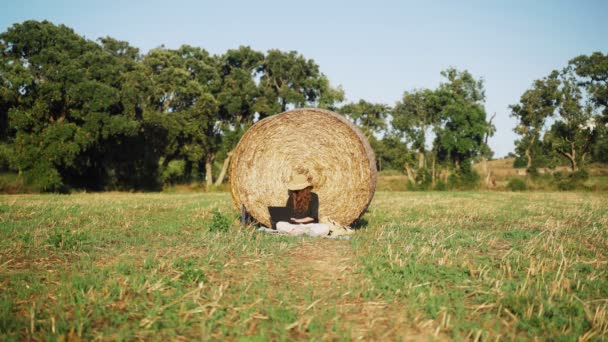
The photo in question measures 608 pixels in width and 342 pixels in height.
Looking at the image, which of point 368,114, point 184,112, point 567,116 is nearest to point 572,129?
point 567,116

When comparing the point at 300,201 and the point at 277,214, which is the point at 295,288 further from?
the point at 277,214

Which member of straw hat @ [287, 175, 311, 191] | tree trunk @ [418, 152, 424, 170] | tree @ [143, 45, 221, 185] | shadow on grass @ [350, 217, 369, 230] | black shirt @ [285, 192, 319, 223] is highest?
tree @ [143, 45, 221, 185]

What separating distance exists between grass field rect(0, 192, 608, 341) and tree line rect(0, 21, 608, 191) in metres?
24.4

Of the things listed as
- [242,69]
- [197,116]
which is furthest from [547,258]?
[242,69]

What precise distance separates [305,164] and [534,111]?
169ft

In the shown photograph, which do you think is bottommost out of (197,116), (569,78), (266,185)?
(266,185)

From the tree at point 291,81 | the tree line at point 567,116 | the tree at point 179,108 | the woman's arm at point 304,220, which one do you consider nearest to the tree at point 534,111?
the tree line at point 567,116

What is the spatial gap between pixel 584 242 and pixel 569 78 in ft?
168

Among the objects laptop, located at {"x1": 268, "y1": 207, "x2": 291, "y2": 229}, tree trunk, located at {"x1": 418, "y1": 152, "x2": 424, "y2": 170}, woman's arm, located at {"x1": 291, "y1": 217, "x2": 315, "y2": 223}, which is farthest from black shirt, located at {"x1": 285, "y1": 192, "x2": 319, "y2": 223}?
tree trunk, located at {"x1": 418, "y1": 152, "x2": 424, "y2": 170}

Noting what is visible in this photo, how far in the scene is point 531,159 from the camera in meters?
52.4

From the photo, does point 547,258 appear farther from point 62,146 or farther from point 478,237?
point 62,146

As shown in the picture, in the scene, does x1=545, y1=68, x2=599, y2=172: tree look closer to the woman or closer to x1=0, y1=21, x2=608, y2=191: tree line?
x1=0, y1=21, x2=608, y2=191: tree line

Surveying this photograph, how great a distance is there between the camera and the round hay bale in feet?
34.9

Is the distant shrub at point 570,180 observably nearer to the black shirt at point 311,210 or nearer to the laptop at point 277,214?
the black shirt at point 311,210
